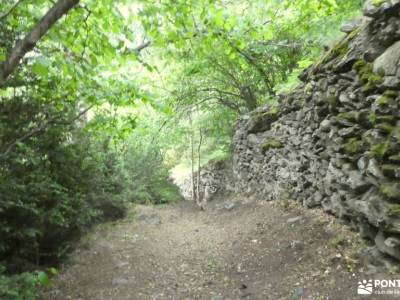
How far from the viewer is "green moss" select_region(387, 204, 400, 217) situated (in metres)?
3.56

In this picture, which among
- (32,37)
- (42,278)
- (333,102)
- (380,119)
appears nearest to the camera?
(32,37)

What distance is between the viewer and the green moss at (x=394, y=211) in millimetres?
3555

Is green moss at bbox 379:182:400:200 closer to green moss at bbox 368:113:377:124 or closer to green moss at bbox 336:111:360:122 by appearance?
green moss at bbox 368:113:377:124

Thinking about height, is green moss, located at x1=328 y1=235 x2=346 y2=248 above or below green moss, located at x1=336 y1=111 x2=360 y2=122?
below

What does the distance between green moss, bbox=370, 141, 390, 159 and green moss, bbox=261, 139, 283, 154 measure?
15.0 feet

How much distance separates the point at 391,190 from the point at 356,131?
1.24 m

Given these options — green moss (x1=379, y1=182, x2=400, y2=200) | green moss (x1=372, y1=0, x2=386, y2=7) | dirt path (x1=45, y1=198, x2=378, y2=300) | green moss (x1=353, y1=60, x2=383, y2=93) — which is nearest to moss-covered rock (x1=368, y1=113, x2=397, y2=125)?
green moss (x1=353, y1=60, x2=383, y2=93)

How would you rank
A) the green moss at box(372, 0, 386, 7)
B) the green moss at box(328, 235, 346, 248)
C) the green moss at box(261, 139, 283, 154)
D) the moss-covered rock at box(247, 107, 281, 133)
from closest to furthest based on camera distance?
the green moss at box(372, 0, 386, 7) → the green moss at box(328, 235, 346, 248) → the green moss at box(261, 139, 283, 154) → the moss-covered rock at box(247, 107, 281, 133)

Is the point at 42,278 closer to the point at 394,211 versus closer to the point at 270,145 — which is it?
the point at 394,211

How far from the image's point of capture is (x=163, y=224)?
10.9 meters

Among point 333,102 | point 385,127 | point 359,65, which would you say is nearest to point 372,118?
point 385,127

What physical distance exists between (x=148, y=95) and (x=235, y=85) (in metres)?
10.1

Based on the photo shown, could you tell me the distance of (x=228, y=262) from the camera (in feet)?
20.9

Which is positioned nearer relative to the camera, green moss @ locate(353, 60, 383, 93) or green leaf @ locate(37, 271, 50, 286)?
green leaf @ locate(37, 271, 50, 286)
